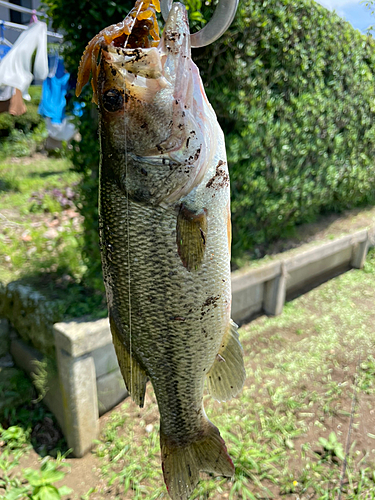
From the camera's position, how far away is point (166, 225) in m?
1.30

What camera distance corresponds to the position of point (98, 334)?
A: 3.04m

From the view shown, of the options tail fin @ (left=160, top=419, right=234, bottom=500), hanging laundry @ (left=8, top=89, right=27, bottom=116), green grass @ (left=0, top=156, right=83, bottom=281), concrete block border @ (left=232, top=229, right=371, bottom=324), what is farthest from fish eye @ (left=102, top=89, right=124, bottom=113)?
hanging laundry @ (left=8, top=89, right=27, bottom=116)

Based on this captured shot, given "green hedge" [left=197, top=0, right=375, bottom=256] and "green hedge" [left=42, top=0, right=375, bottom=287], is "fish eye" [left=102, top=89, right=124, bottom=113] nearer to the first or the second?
"green hedge" [left=42, top=0, right=375, bottom=287]

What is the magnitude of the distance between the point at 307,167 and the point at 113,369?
3.26 m

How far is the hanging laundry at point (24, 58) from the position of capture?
22.4 feet

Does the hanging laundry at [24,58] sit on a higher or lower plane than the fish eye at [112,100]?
higher

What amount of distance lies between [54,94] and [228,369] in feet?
24.9

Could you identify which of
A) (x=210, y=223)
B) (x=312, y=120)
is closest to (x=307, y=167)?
(x=312, y=120)

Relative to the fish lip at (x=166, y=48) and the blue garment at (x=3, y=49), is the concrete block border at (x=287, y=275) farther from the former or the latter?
the blue garment at (x=3, y=49)

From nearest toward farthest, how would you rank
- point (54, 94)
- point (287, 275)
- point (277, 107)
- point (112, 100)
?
1. point (112, 100)
2. point (277, 107)
3. point (287, 275)
4. point (54, 94)

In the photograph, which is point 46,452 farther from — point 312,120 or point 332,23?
point 332,23

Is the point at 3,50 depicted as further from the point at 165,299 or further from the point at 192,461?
the point at 192,461

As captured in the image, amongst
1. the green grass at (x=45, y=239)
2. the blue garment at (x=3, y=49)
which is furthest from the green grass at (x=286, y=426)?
the blue garment at (x=3, y=49)

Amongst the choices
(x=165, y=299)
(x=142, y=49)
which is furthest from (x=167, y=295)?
(x=142, y=49)
